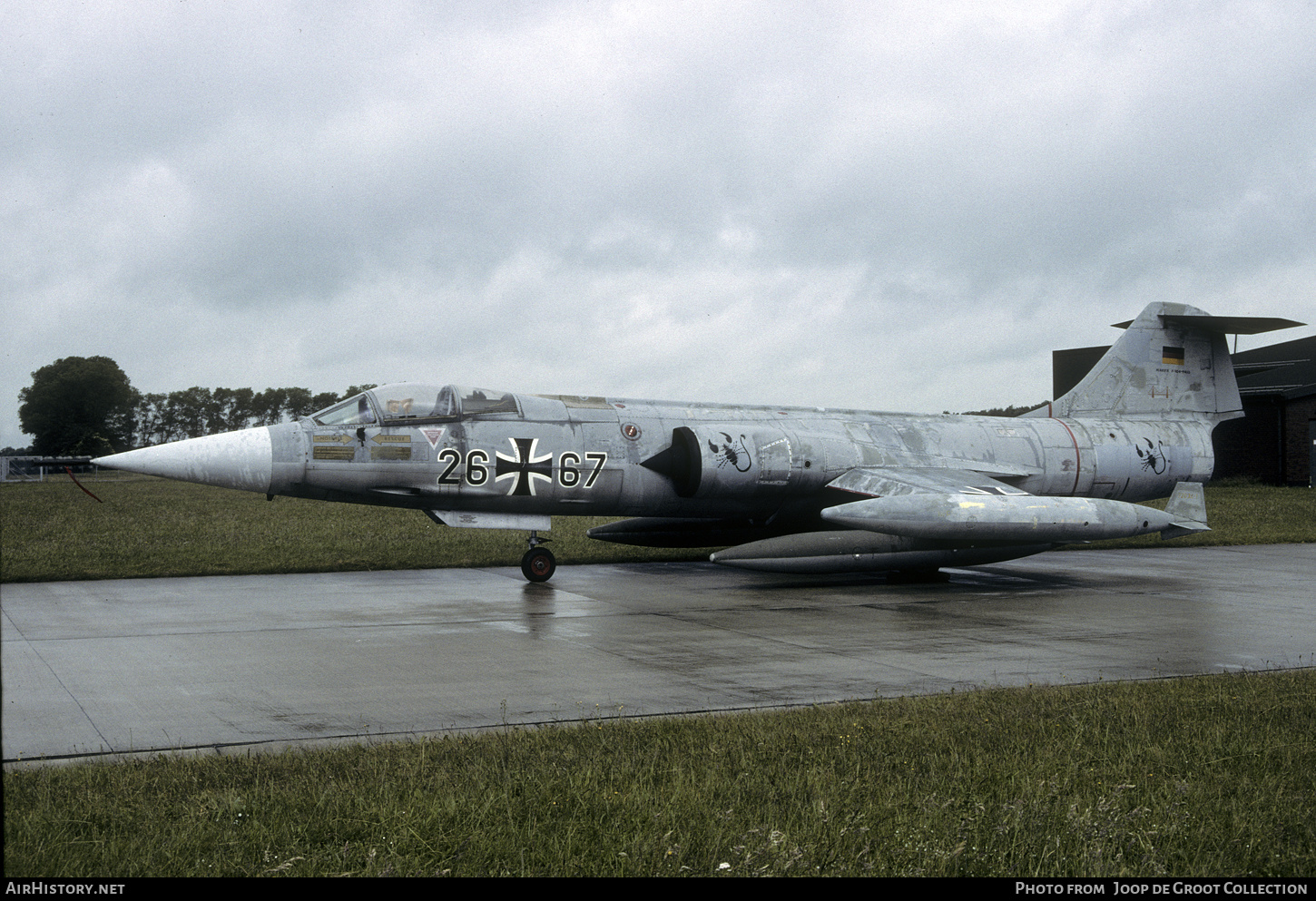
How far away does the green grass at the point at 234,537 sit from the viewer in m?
5.47

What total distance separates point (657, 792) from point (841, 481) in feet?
33.8

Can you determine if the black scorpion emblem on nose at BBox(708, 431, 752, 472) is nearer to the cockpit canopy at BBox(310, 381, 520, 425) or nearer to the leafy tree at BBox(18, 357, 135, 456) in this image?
the cockpit canopy at BBox(310, 381, 520, 425)

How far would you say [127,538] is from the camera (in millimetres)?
14672

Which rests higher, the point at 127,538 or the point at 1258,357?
the point at 1258,357

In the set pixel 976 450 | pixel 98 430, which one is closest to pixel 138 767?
pixel 98 430

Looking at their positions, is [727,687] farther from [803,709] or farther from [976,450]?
[976,450]

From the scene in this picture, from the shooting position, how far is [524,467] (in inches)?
530

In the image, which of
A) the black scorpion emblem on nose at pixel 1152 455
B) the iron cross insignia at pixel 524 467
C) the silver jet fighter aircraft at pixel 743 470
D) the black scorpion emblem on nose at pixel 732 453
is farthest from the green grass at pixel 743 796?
the black scorpion emblem on nose at pixel 1152 455

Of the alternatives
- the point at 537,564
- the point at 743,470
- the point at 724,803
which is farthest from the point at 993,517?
the point at 724,803

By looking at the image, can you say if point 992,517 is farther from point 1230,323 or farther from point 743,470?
point 1230,323

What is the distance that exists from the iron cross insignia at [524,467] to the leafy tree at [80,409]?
730 centimetres

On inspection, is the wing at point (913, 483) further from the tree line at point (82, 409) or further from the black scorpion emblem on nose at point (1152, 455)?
the tree line at point (82, 409)

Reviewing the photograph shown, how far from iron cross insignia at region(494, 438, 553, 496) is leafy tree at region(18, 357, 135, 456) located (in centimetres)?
730

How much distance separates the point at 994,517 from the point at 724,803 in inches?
350
